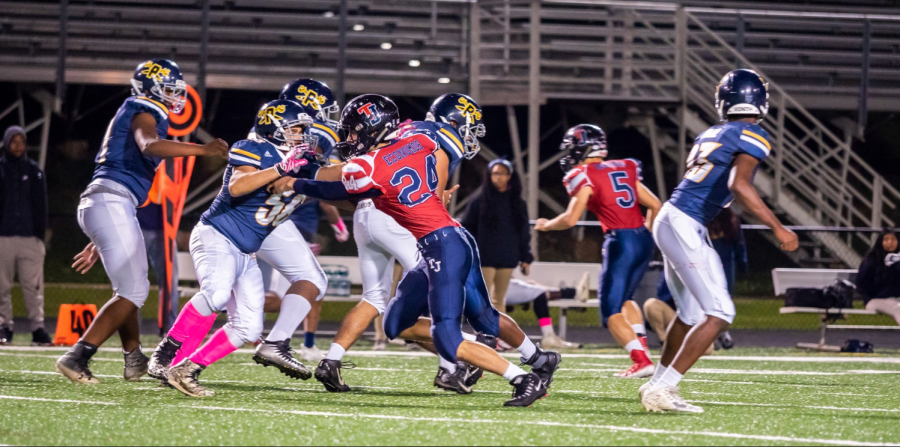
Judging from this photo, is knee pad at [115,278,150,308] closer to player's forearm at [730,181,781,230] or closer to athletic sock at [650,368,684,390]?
athletic sock at [650,368,684,390]

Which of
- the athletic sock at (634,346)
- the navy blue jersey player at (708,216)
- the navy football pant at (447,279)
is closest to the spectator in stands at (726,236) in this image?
the athletic sock at (634,346)

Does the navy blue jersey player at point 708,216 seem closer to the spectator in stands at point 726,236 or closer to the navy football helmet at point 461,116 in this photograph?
the navy football helmet at point 461,116

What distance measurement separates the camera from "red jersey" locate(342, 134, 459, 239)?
5.14 m

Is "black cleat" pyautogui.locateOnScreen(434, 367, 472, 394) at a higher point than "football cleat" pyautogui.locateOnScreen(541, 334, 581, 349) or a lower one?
higher

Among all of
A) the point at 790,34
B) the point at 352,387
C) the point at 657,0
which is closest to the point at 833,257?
the point at 790,34

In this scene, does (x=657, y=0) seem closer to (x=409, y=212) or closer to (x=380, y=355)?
(x=380, y=355)

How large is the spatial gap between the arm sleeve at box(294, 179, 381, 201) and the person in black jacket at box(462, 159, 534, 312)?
5.08 metres

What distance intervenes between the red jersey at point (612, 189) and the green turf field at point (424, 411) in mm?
1136

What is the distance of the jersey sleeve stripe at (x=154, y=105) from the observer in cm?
641

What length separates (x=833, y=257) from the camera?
47.5ft

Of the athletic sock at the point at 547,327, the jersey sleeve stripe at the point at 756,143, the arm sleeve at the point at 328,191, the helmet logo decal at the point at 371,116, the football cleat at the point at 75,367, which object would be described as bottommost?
the athletic sock at the point at 547,327

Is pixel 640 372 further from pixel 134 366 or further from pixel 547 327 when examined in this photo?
pixel 547 327

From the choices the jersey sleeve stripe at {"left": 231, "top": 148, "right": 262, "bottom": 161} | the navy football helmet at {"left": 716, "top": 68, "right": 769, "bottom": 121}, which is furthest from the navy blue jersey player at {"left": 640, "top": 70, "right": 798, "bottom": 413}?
the jersey sleeve stripe at {"left": 231, "top": 148, "right": 262, "bottom": 161}

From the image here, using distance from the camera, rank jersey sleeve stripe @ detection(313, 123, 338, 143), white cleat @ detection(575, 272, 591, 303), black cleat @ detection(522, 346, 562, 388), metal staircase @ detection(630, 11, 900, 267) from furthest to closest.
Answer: metal staircase @ detection(630, 11, 900, 267) → white cleat @ detection(575, 272, 591, 303) → jersey sleeve stripe @ detection(313, 123, 338, 143) → black cleat @ detection(522, 346, 562, 388)
